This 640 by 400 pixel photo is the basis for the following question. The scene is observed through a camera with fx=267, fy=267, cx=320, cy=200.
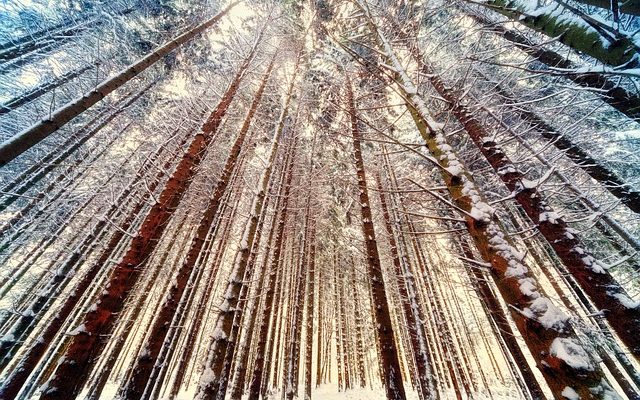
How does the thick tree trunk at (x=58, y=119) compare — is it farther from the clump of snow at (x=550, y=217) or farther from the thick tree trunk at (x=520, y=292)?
the clump of snow at (x=550, y=217)

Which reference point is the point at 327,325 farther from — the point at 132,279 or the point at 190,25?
the point at 190,25

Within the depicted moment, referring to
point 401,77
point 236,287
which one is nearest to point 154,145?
point 236,287

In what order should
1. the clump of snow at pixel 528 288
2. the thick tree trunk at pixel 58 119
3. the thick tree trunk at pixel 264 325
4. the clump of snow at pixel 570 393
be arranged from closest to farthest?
1. the clump of snow at pixel 570 393
2. the clump of snow at pixel 528 288
3. the thick tree trunk at pixel 58 119
4. the thick tree trunk at pixel 264 325

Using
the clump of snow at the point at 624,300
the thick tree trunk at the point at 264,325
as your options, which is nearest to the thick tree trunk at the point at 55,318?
the thick tree trunk at the point at 264,325

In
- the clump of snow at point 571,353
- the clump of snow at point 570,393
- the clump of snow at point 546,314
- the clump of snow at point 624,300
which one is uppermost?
the clump of snow at point 624,300

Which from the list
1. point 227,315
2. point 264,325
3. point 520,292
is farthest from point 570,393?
point 264,325

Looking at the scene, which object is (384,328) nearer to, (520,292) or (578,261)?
(578,261)

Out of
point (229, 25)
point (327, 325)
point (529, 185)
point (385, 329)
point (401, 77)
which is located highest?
point (229, 25)
